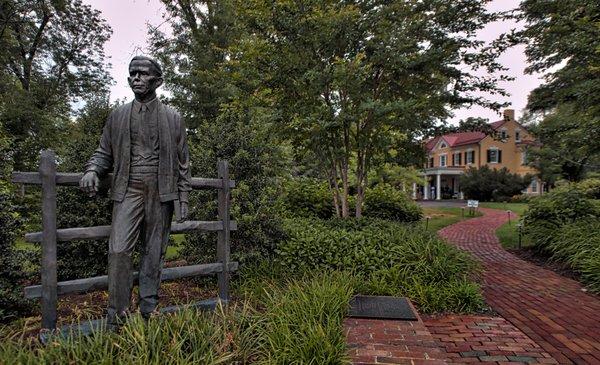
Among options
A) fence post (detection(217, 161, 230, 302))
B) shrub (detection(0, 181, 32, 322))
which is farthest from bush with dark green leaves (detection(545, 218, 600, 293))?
shrub (detection(0, 181, 32, 322))

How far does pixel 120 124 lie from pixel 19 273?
2072mm

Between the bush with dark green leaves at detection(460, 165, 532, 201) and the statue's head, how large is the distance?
107 feet

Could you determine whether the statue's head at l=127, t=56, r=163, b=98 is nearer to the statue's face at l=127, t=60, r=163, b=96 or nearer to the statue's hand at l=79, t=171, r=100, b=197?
the statue's face at l=127, t=60, r=163, b=96

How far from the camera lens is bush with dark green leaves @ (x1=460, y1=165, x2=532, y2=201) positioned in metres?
31.0

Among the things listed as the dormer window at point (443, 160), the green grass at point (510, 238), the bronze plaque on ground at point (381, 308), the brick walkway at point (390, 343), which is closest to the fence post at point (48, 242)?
the brick walkway at point (390, 343)

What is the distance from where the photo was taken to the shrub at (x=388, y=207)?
11.6m

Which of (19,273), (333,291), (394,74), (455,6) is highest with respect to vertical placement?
(455,6)

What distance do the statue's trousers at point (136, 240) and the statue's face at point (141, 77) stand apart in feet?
2.29

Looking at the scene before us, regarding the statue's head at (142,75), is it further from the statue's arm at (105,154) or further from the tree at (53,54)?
the tree at (53,54)

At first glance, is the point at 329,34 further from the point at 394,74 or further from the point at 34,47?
the point at 34,47

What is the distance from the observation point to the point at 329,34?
265 inches

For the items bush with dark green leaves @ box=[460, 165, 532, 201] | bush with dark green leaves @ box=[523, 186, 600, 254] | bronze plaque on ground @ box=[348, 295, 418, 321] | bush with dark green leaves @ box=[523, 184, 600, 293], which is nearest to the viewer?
bronze plaque on ground @ box=[348, 295, 418, 321]

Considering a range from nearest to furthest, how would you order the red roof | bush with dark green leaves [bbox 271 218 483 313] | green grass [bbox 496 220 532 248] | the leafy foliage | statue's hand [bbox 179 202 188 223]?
statue's hand [bbox 179 202 188 223]
the leafy foliage
bush with dark green leaves [bbox 271 218 483 313]
green grass [bbox 496 220 532 248]
the red roof

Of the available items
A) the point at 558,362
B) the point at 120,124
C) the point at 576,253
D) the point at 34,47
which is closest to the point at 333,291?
the point at 558,362
